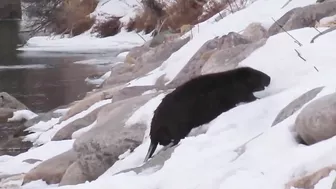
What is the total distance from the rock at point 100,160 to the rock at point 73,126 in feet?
8.41

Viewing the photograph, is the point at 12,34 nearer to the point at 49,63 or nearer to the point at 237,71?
the point at 49,63

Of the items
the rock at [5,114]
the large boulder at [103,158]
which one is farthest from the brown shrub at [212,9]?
the large boulder at [103,158]

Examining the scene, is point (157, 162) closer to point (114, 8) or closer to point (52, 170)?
point (52, 170)

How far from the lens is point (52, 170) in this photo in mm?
6906

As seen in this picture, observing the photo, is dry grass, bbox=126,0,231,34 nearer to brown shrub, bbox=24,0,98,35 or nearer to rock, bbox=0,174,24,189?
rock, bbox=0,174,24,189

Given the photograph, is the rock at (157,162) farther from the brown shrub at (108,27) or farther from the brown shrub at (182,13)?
the brown shrub at (108,27)

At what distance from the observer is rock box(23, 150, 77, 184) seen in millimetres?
6801

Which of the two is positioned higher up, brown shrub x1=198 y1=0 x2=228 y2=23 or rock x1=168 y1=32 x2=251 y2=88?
rock x1=168 y1=32 x2=251 y2=88

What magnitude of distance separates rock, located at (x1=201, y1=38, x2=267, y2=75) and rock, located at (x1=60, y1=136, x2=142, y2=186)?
3.44 feet

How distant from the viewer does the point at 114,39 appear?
3005 cm

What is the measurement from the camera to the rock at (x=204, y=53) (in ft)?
25.9

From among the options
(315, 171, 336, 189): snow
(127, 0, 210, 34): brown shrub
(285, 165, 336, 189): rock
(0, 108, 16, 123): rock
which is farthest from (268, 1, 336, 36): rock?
(127, 0, 210, 34): brown shrub

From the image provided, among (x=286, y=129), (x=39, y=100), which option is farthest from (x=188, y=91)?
(x=39, y=100)

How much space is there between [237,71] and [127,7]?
28974 millimetres
